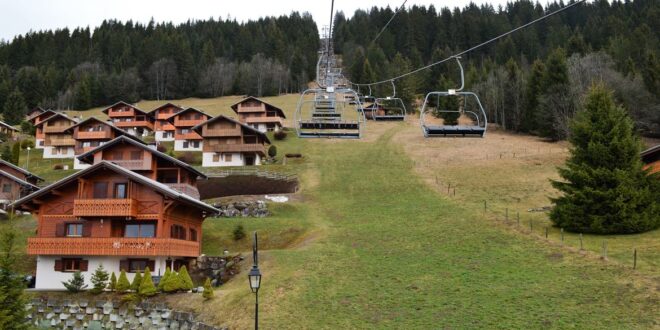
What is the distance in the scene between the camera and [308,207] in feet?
188

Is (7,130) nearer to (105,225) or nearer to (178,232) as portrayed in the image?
(105,225)

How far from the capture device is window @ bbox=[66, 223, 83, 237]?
4028 cm

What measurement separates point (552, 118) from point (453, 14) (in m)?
105

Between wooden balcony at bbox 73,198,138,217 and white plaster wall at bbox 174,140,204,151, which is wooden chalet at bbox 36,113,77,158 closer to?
white plaster wall at bbox 174,140,204,151

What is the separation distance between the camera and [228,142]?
276 ft

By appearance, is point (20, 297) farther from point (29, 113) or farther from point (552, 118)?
point (29, 113)

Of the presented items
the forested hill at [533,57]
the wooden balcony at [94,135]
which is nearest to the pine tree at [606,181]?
the forested hill at [533,57]

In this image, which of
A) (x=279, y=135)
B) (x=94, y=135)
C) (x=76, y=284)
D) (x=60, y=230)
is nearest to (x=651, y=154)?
(x=76, y=284)

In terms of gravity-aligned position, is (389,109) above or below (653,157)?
above

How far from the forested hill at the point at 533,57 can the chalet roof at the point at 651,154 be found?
3590 centimetres

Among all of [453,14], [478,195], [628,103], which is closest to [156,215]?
[478,195]

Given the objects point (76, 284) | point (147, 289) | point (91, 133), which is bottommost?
point (76, 284)

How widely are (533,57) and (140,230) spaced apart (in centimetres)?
13128

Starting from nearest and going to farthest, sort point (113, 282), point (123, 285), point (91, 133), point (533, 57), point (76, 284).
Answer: point (123, 285) < point (113, 282) < point (76, 284) < point (91, 133) < point (533, 57)
